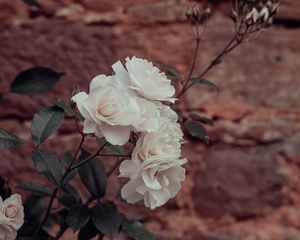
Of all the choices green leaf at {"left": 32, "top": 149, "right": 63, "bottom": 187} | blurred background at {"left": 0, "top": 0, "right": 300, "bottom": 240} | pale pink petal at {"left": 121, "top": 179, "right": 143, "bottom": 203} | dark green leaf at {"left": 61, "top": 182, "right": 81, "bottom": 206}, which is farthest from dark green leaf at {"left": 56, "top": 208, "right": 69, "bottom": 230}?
blurred background at {"left": 0, "top": 0, "right": 300, "bottom": 240}

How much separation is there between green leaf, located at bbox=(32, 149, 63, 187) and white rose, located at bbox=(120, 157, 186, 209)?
0.50ft

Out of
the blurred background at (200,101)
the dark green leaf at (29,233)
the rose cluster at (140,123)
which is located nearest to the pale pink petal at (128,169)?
the rose cluster at (140,123)

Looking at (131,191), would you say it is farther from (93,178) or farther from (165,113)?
(93,178)

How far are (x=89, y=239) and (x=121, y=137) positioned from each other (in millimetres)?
281

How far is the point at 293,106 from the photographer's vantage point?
5.92ft

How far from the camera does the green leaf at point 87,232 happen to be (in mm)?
1175

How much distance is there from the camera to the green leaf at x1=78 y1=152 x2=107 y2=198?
4.14ft

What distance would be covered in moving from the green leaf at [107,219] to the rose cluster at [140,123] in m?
0.11

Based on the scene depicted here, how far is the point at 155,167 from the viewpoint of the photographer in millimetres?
992

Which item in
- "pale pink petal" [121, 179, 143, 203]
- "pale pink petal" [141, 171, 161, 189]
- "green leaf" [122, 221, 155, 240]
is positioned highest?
"pale pink petal" [141, 171, 161, 189]

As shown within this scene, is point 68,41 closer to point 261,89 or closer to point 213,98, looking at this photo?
point 213,98

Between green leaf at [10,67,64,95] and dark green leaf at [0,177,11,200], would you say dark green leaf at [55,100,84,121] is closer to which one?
dark green leaf at [0,177,11,200]

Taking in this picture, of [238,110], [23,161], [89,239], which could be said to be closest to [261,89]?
[238,110]

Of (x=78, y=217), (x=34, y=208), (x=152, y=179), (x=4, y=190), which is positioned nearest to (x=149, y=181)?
(x=152, y=179)
